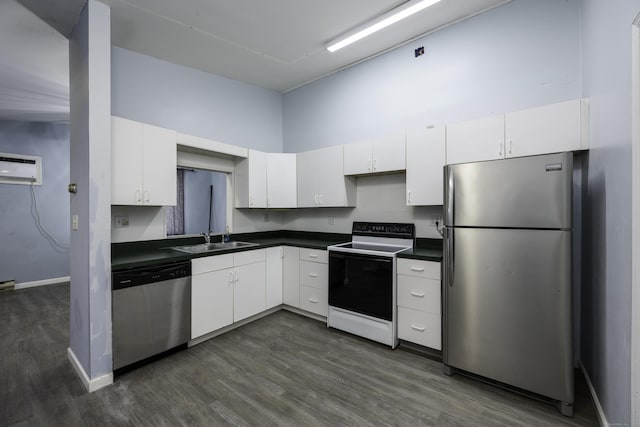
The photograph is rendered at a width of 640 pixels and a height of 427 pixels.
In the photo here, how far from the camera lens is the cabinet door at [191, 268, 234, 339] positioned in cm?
264

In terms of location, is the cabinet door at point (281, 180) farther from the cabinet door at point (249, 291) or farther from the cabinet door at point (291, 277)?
the cabinet door at point (249, 291)

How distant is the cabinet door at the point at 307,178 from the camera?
361 cm

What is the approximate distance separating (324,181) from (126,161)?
82.6 inches

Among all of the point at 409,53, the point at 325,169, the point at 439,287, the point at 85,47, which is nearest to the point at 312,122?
the point at 325,169

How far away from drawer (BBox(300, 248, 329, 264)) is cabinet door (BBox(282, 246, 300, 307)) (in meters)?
0.08

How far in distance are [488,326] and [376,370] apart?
95 cm

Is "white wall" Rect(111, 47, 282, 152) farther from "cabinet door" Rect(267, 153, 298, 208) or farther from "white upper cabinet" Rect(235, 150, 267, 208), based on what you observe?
"cabinet door" Rect(267, 153, 298, 208)

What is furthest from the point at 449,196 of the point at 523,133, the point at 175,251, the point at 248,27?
the point at 175,251

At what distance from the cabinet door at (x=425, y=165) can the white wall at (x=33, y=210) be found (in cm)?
619

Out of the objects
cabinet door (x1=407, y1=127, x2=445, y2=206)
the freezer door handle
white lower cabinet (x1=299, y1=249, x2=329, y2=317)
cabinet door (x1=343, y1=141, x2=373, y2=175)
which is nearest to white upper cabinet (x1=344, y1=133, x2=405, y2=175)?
cabinet door (x1=343, y1=141, x2=373, y2=175)

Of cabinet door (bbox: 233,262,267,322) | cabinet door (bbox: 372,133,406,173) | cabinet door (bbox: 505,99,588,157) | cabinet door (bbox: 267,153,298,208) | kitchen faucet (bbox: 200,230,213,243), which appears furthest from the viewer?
cabinet door (bbox: 267,153,298,208)

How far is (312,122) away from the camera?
4020 millimetres

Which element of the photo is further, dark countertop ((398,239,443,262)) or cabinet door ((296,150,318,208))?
cabinet door ((296,150,318,208))

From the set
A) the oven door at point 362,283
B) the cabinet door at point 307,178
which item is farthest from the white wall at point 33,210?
the oven door at point 362,283
